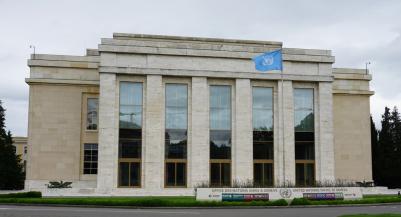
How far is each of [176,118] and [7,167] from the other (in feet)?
77.9

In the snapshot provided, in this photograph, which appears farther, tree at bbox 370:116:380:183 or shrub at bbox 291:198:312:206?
tree at bbox 370:116:380:183

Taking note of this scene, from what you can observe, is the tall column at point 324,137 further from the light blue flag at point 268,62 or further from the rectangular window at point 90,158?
the rectangular window at point 90,158

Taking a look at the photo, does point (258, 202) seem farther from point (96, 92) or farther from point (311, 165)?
point (96, 92)

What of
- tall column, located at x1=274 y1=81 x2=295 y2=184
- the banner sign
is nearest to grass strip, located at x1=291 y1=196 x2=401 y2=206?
the banner sign

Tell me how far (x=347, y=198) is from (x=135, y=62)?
850 inches

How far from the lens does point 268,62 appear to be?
1511 inches

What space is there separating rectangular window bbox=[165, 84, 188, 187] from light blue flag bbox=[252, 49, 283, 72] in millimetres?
10154

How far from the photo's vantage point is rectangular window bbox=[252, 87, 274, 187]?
46.6m

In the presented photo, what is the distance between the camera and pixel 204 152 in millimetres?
45312

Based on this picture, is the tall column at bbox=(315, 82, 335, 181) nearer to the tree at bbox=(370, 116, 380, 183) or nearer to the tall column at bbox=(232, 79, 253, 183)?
the tall column at bbox=(232, 79, 253, 183)

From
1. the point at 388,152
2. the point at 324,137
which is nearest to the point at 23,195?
the point at 324,137

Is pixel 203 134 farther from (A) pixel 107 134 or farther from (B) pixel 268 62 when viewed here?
(B) pixel 268 62

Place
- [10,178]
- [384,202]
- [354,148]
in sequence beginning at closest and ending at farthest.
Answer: [384,202] → [354,148] → [10,178]

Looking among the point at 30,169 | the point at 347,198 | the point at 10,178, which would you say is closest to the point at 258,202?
the point at 347,198
